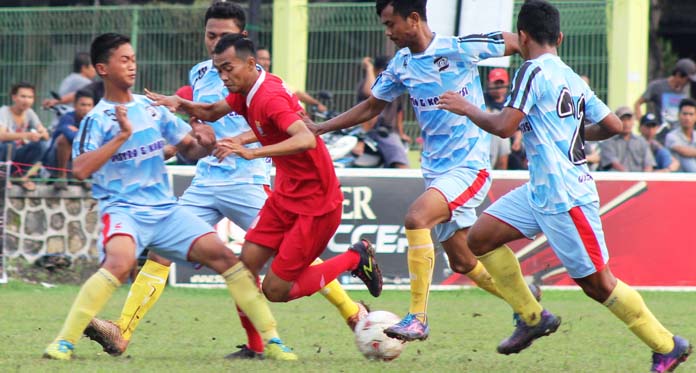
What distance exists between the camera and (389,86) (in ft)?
26.9

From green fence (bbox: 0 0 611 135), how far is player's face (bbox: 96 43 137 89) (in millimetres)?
9646

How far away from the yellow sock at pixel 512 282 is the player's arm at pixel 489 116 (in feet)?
3.20

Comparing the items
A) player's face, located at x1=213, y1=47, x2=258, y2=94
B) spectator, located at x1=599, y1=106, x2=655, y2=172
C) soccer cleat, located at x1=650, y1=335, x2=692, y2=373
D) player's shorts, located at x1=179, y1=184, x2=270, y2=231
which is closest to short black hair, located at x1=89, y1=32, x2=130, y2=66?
player's face, located at x1=213, y1=47, x2=258, y2=94

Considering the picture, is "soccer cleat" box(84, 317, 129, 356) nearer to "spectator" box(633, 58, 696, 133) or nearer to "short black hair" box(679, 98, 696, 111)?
"short black hair" box(679, 98, 696, 111)

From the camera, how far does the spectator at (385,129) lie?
15.1 metres

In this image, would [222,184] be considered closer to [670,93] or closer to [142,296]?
[142,296]

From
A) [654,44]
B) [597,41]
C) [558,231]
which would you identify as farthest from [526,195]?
[654,44]

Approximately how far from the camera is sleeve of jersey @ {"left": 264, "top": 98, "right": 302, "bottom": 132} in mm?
7168

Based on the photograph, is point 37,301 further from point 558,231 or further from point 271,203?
point 558,231

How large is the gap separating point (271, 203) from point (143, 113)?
95 centimetres

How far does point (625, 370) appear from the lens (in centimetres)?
735

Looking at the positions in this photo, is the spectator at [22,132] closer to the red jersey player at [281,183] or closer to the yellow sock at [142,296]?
the yellow sock at [142,296]

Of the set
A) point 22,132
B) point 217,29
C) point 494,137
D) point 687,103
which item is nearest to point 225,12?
point 217,29

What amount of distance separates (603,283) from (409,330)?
123 cm
